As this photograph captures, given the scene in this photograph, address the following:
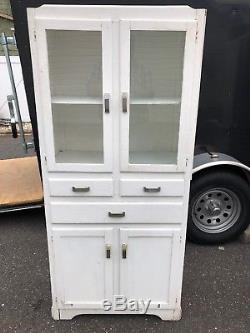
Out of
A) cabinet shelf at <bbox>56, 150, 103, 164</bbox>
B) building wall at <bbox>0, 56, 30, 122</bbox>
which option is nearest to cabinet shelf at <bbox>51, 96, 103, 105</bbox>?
cabinet shelf at <bbox>56, 150, 103, 164</bbox>

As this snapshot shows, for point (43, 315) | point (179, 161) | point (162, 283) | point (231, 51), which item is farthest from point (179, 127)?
point (43, 315)

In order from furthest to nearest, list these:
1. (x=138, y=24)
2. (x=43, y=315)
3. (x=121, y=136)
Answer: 1. (x=43, y=315)
2. (x=121, y=136)
3. (x=138, y=24)

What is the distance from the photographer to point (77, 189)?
78.4 inches

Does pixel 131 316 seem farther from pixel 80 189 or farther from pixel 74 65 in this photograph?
pixel 74 65

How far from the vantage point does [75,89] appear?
195cm

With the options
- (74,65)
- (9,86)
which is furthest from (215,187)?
(9,86)

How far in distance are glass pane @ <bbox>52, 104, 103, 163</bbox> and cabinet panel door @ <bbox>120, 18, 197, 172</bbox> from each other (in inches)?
8.6

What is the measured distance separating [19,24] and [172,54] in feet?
4.60

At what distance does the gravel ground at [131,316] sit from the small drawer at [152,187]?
107 centimetres

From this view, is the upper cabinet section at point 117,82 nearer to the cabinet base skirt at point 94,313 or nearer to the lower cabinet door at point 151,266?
the lower cabinet door at point 151,266

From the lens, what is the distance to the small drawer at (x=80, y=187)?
1983 millimetres

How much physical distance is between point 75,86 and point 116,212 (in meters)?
0.81

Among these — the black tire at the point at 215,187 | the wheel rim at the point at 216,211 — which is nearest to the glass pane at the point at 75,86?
the black tire at the point at 215,187

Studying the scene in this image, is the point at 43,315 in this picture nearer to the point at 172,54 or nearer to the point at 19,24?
the point at 172,54
